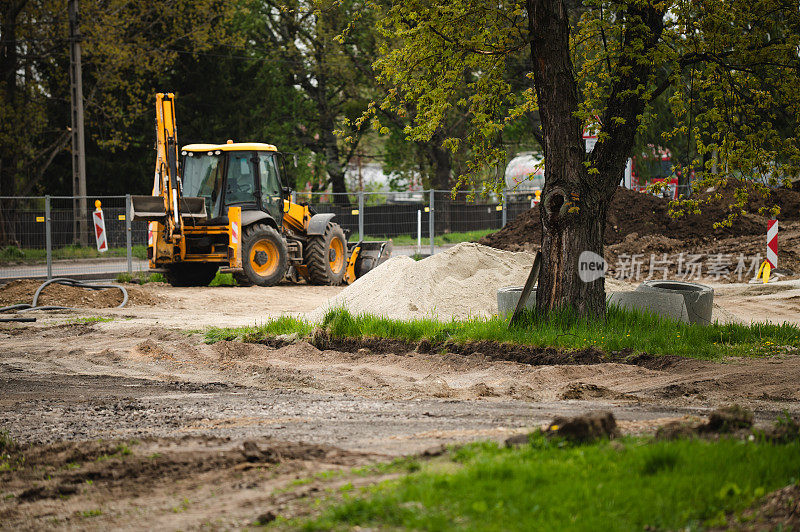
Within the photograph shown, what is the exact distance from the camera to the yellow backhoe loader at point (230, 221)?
56.4 feet

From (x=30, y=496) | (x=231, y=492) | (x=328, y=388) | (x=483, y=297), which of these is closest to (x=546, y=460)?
(x=231, y=492)

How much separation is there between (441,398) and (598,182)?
4047 millimetres

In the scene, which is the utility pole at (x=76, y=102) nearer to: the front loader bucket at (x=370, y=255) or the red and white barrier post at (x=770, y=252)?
the front loader bucket at (x=370, y=255)

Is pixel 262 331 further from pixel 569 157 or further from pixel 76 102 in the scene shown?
pixel 76 102

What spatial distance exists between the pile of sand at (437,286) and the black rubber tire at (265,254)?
16.7 ft

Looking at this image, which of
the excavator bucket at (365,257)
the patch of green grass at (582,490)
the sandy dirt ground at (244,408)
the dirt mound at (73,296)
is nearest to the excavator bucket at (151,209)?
the dirt mound at (73,296)

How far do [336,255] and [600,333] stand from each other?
1177 cm

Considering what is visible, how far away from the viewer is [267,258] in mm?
19203

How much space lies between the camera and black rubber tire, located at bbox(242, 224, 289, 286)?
18531mm

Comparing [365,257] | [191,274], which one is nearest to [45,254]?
[191,274]

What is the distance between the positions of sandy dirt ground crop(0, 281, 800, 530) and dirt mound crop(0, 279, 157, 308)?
275cm

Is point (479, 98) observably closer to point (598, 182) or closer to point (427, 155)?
point (598, 182)

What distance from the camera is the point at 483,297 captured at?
13.3 meters

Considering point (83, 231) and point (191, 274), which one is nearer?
point (191, 274)
